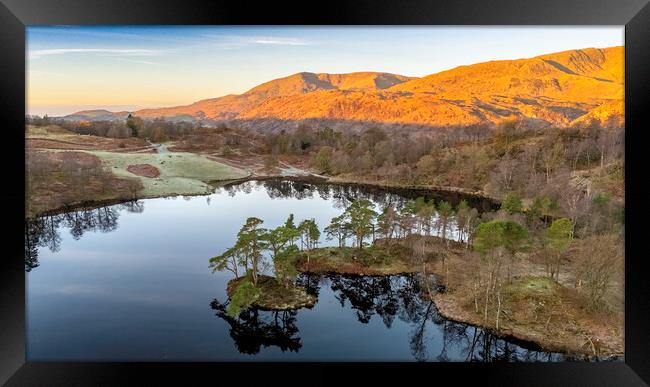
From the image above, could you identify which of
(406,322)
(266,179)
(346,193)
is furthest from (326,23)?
(266,179)

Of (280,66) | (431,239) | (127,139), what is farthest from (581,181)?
(127,139)

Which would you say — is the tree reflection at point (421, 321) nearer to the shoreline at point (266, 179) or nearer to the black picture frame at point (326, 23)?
the black picture frame at point (326, 23)

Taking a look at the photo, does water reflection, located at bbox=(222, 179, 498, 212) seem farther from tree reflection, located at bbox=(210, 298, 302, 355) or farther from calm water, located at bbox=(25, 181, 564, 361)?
tree reflection, located at bbox=(210, 298, 302, 355)

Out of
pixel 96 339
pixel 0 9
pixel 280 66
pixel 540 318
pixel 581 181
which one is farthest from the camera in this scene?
pixel 581 181

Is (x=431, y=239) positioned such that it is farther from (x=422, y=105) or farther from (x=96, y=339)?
(x=422, y=105)

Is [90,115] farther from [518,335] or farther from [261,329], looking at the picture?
[518,335]
